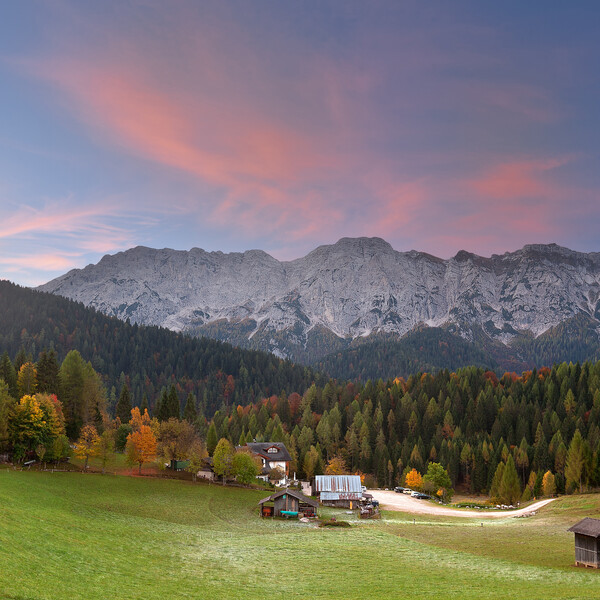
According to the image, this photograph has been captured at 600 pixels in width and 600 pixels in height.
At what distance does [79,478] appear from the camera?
289 feet

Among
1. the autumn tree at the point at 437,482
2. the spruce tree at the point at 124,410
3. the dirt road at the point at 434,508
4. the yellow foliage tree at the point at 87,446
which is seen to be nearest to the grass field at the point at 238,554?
the yellow foliage tree at the point at 87,446

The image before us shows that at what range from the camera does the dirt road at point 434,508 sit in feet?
343

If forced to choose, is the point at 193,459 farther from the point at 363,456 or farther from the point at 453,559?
the point at 363,456

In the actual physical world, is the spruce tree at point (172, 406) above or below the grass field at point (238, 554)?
above

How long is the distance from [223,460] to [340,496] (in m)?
26.2

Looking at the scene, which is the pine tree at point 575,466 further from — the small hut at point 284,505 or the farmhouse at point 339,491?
the small hut at point 284,505

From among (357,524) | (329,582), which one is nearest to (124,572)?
(329,582)

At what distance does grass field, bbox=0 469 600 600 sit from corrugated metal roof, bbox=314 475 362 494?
28205mm

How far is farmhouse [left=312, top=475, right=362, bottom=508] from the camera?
109625 millimetres

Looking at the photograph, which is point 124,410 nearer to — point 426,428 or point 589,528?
point 426,428

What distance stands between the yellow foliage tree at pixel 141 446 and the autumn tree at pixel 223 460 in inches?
513

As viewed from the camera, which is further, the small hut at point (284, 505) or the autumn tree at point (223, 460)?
the autumn tree at point (223, 460)

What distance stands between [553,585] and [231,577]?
78.7ft

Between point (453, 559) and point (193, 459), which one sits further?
point (193, 459)
